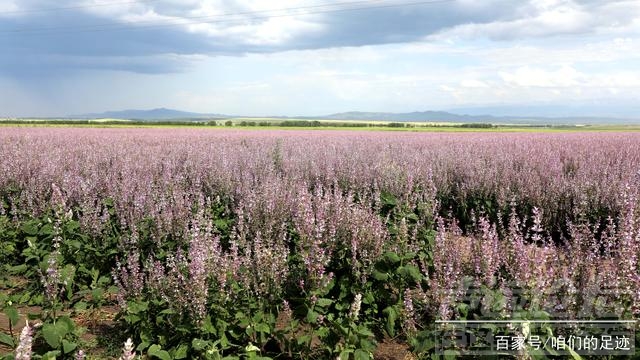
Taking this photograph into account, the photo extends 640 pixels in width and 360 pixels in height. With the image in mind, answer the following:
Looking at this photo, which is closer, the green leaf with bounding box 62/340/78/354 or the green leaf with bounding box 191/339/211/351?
the green leaf with bounding box 191/339/211/351

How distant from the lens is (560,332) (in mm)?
3328

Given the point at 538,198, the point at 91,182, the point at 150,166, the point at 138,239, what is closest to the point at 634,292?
the point at 538,198

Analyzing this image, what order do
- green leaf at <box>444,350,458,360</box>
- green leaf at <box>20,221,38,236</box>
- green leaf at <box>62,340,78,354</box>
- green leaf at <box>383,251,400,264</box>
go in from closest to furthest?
green leaf at <box>444,350,458,360</box>, green leaf at <box>62,340,78,354</box>, green leaf at <box>383,251,400,264</box>, green leaf at <box>20,221,38,236</box>

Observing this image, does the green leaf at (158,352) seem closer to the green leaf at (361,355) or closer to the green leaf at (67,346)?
the green leaf at (67,346)

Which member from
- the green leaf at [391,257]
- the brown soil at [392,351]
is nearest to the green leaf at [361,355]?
the brown soil at [392,351]

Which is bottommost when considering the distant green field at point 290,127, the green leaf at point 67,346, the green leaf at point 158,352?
the green leaf at point 67,346

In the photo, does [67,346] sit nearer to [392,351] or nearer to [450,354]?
[392,351]

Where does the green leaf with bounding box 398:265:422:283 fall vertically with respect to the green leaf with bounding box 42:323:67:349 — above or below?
above

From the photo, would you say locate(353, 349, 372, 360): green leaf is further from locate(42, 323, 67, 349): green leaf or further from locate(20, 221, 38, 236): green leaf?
locate(20, 221, 38, 236): green leaf

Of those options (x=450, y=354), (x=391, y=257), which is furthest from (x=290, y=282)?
(x=450, y=354)

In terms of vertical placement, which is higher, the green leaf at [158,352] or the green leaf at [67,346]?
the green leaf at [158,352]

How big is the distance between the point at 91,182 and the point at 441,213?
5.63 m

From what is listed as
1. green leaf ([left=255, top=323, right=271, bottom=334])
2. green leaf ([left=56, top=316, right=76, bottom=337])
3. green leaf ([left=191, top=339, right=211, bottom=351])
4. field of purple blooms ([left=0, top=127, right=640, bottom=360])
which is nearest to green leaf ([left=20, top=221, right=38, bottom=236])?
field of purple blooms ([left=0, top=127, right=640, bottom=360])

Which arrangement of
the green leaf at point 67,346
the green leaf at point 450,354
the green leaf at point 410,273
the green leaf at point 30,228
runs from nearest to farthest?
1. the green leaf at point 450,354
2. the green leaf at point 67,346
3. the green leaf at point 410,273
4. the green leaf at point 30,228
